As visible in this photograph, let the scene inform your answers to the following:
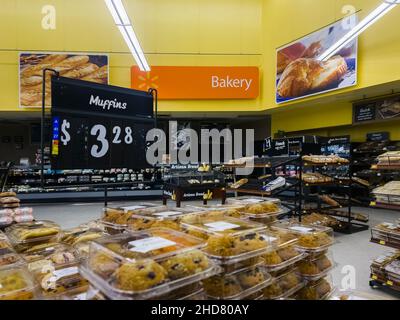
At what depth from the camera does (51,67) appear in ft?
27.5

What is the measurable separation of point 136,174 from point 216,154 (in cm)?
414

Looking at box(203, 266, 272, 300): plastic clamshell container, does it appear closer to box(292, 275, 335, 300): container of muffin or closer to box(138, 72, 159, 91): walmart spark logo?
box(292, 275, 335, 300): container of muffin

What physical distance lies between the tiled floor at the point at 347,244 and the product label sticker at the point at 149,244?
1.05 m

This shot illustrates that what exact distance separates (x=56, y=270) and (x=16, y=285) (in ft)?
0.65

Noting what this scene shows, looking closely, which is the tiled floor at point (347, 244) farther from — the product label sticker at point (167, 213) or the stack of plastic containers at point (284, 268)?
the product label sticker at point (167, 213)

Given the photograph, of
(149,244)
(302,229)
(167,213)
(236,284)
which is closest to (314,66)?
(302,229)

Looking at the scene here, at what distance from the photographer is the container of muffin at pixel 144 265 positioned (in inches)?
32.0

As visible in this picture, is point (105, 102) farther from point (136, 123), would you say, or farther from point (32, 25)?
point (32, 25)

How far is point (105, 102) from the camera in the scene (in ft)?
8.00

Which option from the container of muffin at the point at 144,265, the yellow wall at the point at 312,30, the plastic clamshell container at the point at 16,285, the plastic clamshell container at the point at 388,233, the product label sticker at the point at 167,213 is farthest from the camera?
the yellow wall at the point at 312,30

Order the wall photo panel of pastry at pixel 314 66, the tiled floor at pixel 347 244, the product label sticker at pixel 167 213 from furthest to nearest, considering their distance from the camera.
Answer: the wall photo panel of pastry at pixel 314 66 → the tiled floor at pixel 347 244 → the product label sticker at pixel 167 213

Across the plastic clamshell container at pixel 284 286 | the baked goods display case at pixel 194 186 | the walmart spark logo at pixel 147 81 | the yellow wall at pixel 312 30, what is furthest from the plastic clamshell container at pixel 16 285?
the walmart spark logo at pixel 147 81

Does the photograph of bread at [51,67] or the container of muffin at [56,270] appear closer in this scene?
the container of muffin at [56,270]

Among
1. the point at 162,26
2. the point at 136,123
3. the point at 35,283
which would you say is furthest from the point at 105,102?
the point at 162,26
